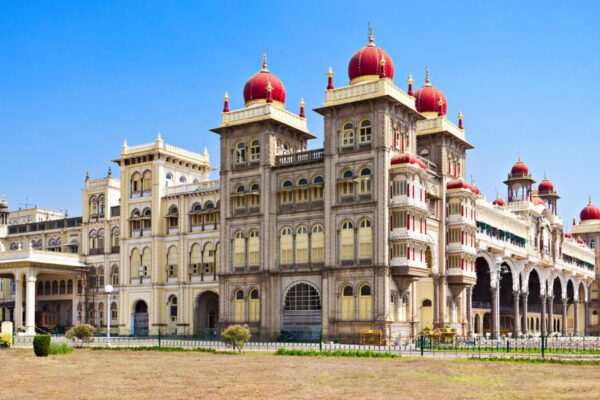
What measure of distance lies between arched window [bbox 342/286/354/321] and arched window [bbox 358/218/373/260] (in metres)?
2.59

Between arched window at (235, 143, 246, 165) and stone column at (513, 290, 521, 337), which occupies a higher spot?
arched window at (235, 143, 246, 165)

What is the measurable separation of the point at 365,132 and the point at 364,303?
12.1 m

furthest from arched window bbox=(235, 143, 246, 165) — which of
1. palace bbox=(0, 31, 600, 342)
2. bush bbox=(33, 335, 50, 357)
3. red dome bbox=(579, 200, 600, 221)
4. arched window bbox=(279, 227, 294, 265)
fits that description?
red dome bbox=(579, 200, 600, 221)

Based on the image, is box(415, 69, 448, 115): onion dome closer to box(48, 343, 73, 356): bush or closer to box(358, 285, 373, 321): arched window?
box(358, 285, 373, 321): arched window

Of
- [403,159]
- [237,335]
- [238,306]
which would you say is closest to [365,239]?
[403,159]

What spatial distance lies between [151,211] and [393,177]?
25846 mm

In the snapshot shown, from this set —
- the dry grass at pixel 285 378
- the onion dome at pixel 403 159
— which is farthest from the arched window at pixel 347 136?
the dry grass at pixel 285 378

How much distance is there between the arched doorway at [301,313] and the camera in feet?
192

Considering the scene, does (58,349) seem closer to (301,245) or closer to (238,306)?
(238,306)

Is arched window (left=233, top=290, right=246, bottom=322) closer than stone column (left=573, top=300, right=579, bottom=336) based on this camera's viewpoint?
Yes

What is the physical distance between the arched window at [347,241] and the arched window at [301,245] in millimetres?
3327

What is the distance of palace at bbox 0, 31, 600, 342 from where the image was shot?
2203 inches

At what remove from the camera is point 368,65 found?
189 ft

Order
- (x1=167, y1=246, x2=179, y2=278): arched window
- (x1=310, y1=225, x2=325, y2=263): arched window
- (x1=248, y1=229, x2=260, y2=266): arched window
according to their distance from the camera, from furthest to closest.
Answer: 1. (x1=167, y1=246, x2=179, y2=278): arched window
2. (x1=248, y1=229, x2=260, y2=266): arched window
3. (x1=310, y1=225, x2=325, y2=263): arched window
